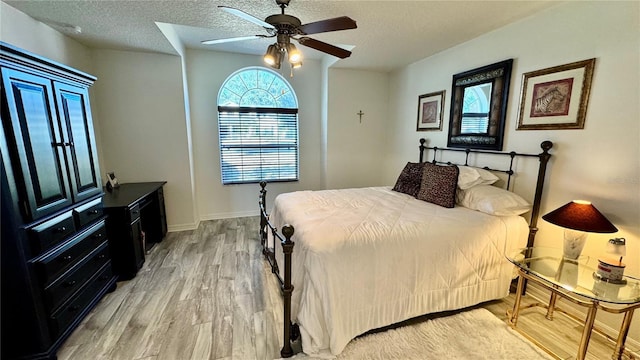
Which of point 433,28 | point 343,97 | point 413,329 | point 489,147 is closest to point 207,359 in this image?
point 413,329

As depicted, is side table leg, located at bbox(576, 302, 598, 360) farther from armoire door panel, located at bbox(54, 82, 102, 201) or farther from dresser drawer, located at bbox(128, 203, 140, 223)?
dresser drawer, located at bbox(128, 203, 140, 223)

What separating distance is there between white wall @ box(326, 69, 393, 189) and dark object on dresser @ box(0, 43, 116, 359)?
3.22m

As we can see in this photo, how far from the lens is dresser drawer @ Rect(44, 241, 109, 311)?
171cm

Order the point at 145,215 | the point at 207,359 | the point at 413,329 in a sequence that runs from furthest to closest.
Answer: the point at 145,215
the point at 413,329
the point at 207,359

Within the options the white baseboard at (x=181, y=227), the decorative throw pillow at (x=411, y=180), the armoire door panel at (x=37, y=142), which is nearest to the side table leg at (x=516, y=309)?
the decorative throw pillow at (x=411, y=180)

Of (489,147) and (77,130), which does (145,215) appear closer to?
(77,130)

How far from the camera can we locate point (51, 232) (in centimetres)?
172

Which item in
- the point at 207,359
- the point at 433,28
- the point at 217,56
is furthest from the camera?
the point at 217,56

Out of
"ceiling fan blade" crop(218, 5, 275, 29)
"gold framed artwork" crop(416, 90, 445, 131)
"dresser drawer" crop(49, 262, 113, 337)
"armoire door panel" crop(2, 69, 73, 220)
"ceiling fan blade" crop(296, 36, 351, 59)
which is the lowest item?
"dresser drawer" crop(49, 262, 113, 337)

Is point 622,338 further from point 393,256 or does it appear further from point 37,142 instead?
point 37,142

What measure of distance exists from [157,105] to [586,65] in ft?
15.0

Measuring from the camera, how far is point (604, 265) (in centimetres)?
172

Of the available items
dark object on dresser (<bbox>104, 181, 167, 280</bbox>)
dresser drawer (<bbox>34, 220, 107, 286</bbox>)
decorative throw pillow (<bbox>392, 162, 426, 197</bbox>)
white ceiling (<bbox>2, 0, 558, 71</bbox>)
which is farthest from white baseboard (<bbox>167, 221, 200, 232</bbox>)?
decorative throw pillow (<bbox>392, 162, 426, 197</bbox>)

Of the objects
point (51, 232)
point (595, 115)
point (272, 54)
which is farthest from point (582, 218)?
point (51, 232)
